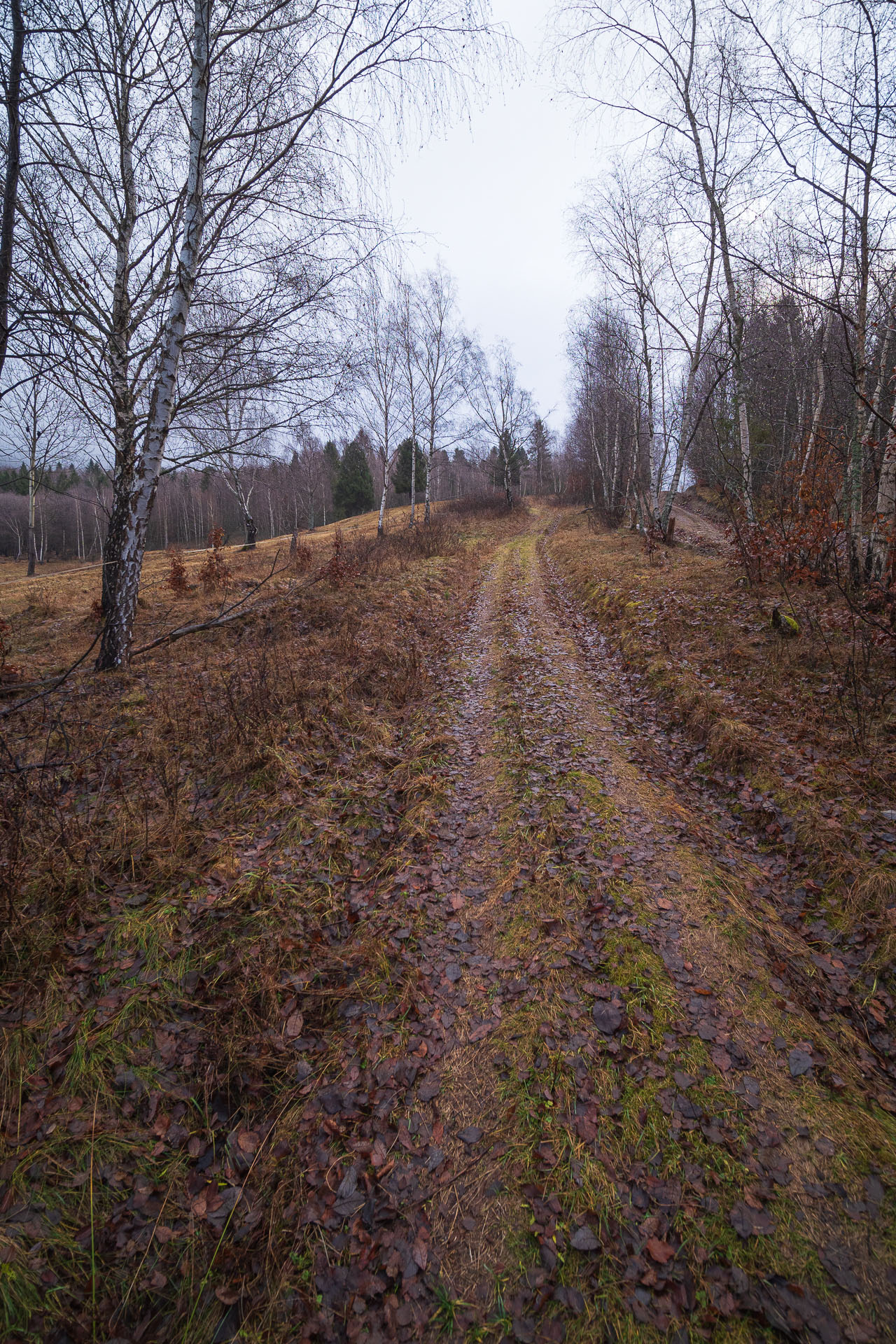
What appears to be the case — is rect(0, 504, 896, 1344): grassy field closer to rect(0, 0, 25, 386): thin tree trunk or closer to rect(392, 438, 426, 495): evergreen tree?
rect(0, 0, 25, 386): thin tree trunk

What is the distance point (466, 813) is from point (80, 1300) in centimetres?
382

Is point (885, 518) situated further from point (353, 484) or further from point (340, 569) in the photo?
point (353, 484)

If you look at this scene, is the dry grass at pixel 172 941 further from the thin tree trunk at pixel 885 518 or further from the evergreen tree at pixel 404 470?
the evergreen tree at pixel 404 470

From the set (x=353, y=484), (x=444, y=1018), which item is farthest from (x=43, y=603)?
(x=353, y=484)

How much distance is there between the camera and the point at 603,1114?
272cm

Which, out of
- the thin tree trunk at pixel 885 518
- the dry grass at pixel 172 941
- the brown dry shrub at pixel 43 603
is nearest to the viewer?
the dry grass at pixel 172 941

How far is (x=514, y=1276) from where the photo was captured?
2182mm

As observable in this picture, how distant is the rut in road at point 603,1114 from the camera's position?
2104 mm

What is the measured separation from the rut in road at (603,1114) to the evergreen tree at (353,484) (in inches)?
1965

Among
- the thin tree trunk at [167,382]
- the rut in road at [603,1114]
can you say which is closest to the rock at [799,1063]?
the rut in road at [603,1114]

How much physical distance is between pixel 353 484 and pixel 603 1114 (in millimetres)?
52400

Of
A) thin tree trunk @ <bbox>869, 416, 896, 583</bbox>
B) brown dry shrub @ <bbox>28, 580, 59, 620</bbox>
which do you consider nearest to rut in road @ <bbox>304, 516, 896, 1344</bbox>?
thin tree trunk @ <bbox>869, 416, 896, 583</bbox>

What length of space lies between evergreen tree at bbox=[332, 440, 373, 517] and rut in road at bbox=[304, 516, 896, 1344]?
4992cm

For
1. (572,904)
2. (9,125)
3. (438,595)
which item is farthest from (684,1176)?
(438,595)
